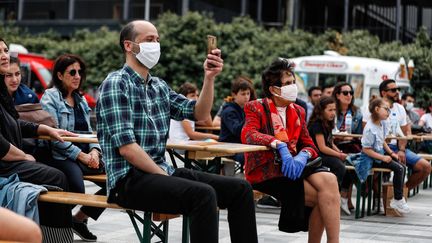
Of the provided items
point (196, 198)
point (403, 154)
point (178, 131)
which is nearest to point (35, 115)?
point (196, 198)

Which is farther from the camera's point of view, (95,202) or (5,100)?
(5,100)

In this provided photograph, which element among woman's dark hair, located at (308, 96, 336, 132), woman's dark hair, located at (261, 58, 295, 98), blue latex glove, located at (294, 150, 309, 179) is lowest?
blue latex glove, located at (294, 150, 309, 179)

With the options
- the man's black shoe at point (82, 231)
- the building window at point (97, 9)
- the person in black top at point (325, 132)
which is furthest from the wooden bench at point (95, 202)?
the building window at point (97, 9)

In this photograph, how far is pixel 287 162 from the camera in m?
6.46

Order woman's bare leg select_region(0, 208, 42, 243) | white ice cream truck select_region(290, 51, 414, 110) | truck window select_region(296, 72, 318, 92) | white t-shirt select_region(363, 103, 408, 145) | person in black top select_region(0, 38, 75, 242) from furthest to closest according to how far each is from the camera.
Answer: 1. truck window select_region(296, 72, 318, 92)
2. white ice cream truck select_region(290, 51, 414, 110)
3. white t-shirt select_region(363, 103, 408, 145)
4. person in black top select_region(0, 38, 75, 242)
5. woman's bare leg select_region(0, 208, 42, 243)

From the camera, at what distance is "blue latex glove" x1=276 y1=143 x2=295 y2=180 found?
646 cm

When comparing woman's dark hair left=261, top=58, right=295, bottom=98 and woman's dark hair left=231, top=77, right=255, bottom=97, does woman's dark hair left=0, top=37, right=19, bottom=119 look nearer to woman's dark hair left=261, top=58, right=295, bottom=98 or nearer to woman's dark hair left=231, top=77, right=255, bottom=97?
woman's dark hair left=261, top=58, right=295, bottom=98

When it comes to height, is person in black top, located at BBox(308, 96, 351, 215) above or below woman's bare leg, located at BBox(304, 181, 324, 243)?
above

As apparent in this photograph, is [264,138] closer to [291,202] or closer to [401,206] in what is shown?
[291,202]

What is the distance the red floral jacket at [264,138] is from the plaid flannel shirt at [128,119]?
1241 millimetres

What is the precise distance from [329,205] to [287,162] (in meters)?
0.47

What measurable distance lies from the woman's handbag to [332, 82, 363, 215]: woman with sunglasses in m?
4.70

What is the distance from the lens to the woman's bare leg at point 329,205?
645cm

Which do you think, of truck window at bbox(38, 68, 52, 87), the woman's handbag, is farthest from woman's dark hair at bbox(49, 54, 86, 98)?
truck window at bbox(38, 68, 52, 87)
